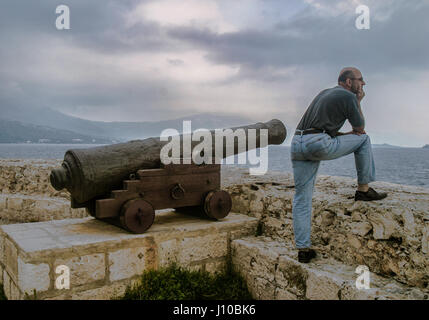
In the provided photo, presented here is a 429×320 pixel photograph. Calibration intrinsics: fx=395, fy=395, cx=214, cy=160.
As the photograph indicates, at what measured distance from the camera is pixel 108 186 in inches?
148

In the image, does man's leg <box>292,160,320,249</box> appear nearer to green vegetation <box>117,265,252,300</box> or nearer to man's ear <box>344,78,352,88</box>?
man's ear <box>344,78,352,88</box>

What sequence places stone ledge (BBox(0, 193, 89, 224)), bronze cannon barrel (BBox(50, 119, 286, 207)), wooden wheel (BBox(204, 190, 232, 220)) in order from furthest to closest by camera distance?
stone ledge (BBox(0, 193, 89, 224)) → wooden wheel (BBox(204, 190, 232, 220)) → bronze cannon barrel (BBox(50, 119, 286, 207))

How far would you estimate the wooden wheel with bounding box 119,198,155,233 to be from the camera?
3.63 metres

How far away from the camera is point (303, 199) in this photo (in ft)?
11.2

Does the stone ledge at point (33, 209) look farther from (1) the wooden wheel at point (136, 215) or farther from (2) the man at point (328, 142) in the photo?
(2) the man at point (328, 142)

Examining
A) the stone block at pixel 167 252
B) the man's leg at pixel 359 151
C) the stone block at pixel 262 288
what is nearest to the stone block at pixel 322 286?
the stone block at pixel 262 288

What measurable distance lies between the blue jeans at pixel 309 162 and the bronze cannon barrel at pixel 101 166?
145 cm

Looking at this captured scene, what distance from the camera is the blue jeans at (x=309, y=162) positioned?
3277 mm

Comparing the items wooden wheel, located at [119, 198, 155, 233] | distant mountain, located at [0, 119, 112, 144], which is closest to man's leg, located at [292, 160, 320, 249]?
wooden wheel, located at [119, 198, 155, 233]

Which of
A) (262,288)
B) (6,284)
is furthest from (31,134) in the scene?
(262,288)

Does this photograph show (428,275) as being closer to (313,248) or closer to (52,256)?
(313,248)
